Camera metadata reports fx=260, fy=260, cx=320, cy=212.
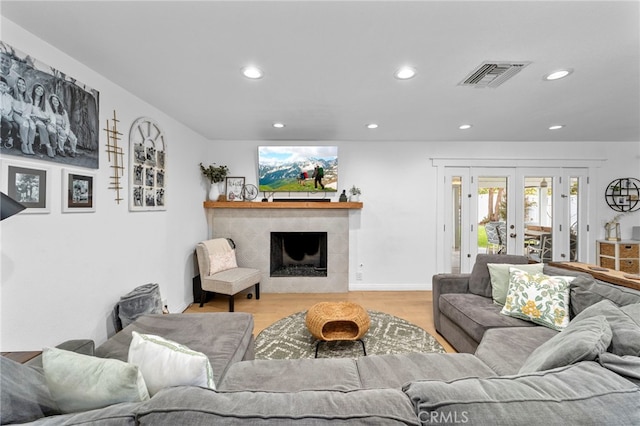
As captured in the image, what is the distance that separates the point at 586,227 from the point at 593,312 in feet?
13.6

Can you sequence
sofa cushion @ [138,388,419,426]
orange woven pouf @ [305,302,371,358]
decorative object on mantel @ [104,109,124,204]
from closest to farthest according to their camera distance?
sofa cushion @ [138,388,419,426] → decorative object on mantel @ [104,109,124,204] → orange woven pouf @ [305,302,371,358]

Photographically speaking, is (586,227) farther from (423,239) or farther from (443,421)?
(443,421)

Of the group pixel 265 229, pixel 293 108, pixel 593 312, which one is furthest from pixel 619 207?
pixel 265 229

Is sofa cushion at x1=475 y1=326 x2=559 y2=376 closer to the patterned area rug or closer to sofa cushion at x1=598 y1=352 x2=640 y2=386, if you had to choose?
sofa cushion at x1=598 y1=352 x2=640 y2=386

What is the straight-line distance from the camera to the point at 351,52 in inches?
69.2

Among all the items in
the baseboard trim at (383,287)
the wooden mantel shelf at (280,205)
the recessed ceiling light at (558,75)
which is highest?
the recessed ceiling light at (558,75)

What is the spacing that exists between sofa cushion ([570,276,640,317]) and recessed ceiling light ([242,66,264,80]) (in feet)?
9.71

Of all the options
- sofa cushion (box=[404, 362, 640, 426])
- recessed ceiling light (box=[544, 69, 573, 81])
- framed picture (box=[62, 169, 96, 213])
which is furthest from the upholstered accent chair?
recessed ceiling light (box=[544, 69, 573, 81])

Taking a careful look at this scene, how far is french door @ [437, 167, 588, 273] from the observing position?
169 inches

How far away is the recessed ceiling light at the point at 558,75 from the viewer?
202 centimetres

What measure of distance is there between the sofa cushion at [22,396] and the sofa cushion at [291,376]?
2.14 ft

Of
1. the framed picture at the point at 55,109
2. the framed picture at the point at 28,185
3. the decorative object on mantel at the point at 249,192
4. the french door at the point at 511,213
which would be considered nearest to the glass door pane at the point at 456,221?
the french door at the point at 511,213

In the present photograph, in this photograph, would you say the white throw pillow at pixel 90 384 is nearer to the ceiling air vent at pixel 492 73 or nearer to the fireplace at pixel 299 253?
the ceiling air vent at pixel 492 73

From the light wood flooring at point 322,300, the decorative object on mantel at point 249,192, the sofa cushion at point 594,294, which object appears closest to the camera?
the sofa cushion at point 594,294
